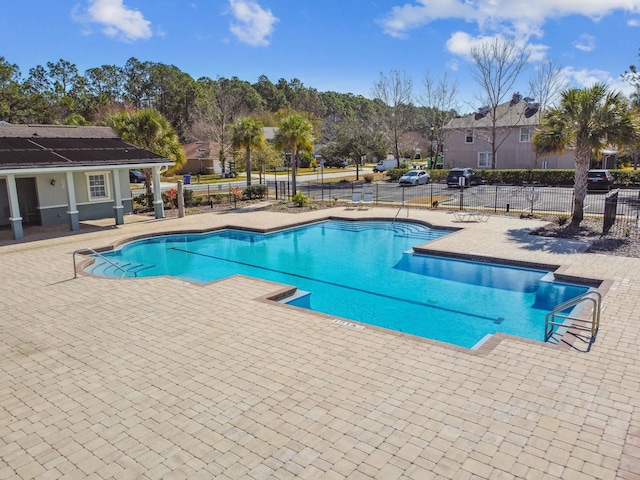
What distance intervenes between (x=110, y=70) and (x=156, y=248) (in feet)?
218

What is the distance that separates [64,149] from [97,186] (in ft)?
8.88

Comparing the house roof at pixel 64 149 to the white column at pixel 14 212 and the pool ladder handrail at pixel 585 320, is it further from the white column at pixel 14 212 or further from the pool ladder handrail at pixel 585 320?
the pool ladder handrail at pixel 585 320

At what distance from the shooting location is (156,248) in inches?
730

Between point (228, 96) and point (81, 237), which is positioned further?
point (228, 96)

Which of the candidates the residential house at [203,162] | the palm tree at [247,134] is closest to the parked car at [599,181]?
the palm tree at [247,134]

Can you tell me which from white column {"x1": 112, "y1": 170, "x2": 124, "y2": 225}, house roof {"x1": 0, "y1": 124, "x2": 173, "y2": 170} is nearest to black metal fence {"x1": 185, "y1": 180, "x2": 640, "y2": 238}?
house roof {"x1": 0, "y1": 124, "x2": 173, "y2": 170}

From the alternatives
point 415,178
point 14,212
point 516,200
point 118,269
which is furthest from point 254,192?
point 516,200

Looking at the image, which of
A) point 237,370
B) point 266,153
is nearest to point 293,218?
point 237,370

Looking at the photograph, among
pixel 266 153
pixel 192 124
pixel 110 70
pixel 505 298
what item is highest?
pixel 110 70

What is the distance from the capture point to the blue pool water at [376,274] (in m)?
11.1

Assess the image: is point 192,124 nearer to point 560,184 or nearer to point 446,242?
point 560,184

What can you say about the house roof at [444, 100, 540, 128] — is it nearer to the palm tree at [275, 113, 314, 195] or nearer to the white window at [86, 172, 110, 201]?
the palm tree at [275, 113, 314, 195]

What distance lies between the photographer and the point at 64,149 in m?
20.3

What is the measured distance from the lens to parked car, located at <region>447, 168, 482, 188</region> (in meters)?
36.5
